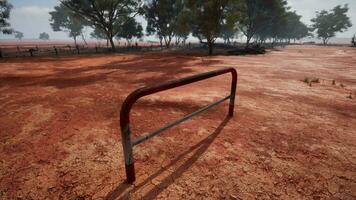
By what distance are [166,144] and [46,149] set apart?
6.36 ft

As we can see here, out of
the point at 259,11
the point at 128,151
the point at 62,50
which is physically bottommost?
the point at 128,151

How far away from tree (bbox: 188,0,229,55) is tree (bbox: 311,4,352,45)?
69331 millimetres

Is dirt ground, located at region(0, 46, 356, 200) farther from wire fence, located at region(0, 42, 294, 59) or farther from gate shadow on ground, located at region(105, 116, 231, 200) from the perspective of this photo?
wire fence, located at region(0, 42, 294, 59)

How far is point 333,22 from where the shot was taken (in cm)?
7044

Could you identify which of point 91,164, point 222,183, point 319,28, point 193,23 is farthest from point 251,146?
point 319,28

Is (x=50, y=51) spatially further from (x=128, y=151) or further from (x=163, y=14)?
(x=128, y=151)

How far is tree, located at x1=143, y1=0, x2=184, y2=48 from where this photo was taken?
39.8 meters

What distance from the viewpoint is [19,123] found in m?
4.13

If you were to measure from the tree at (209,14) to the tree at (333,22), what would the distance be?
69.3 m

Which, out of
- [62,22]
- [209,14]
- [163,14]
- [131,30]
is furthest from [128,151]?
[62,22]

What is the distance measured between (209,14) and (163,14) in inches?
773

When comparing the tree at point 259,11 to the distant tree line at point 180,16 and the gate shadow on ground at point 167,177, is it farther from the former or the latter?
the gate shadow on ground at point 167,177

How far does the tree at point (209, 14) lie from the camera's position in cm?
2347

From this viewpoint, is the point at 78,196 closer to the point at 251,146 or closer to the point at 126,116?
the point at 126,116
